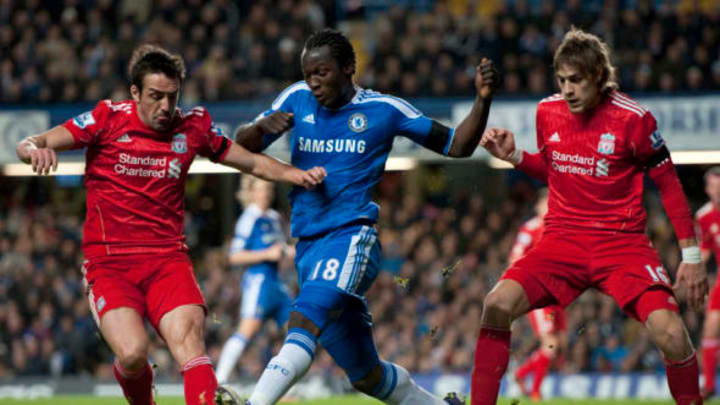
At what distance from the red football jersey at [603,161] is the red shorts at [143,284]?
7.55 feet

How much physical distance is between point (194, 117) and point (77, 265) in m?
12.1

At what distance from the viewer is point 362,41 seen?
63.9 ft

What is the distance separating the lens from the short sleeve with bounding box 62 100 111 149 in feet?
20.8

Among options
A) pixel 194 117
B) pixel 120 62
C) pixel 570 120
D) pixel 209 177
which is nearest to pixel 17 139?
pixel 120 62

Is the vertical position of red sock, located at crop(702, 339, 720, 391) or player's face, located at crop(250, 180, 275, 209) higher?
player's face, located at crop(250, 180, 275, 209)

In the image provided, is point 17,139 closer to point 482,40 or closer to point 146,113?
point 482,40

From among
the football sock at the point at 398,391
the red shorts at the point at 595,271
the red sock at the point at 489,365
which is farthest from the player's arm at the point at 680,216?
the football sock at the point at 398,391

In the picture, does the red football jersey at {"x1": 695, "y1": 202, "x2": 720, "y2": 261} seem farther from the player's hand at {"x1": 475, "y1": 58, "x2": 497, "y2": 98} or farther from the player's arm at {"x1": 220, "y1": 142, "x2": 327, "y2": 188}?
the player's arm at {"x1": 220, "y1": 142, "x2": 327, "y2": 188}

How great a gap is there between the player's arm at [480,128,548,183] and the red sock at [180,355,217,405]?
2.09m

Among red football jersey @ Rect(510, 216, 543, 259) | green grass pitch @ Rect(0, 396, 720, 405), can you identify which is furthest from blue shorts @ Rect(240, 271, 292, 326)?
red football jersey @ Rect(510, 216, 543, 259)

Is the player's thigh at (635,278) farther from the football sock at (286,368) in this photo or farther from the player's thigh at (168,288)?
the player's thigh at (168,288)

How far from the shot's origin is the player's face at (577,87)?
6.41 meters

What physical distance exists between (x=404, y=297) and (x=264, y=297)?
4953 millimetres

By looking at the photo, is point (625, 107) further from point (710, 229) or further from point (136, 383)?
point (710, 229)
